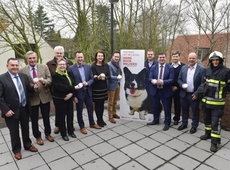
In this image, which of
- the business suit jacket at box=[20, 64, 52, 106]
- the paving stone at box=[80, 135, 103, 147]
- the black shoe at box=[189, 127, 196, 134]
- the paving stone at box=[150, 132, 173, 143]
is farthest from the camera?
the black shoe at box=[189, 127, 196, 134]

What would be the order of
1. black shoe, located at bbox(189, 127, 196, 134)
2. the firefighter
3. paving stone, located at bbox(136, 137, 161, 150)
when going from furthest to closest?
black shoe, located at bbox(189, 127, 196, 134) < paving stone, located at bbox(136, 137, 161, 150) < the firefighter

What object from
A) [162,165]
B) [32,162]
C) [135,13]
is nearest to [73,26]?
[135,13]

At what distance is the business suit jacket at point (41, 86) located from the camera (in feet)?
10.0

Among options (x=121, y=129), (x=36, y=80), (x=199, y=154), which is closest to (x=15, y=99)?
(x=36, y=80)

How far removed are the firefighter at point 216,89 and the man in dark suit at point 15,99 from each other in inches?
118

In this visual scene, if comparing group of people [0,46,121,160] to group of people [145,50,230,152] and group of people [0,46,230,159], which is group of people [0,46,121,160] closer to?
group of people [0,46,230,159]

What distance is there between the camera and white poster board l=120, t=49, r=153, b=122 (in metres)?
4.17

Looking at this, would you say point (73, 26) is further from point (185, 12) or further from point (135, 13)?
point (185, 12)

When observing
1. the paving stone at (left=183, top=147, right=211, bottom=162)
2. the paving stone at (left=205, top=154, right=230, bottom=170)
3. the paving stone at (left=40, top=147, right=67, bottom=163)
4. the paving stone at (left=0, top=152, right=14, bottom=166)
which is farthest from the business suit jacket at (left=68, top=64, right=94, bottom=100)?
the paving stone at (left=205, top=154, right=230, bottom=170)

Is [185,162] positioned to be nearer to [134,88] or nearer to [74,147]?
[74,147]

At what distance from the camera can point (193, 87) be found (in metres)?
3.51

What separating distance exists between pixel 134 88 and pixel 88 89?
47.2 inches

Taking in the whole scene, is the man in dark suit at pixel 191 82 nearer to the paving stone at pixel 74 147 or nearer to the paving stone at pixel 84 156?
the paving stone at pixel 84 156

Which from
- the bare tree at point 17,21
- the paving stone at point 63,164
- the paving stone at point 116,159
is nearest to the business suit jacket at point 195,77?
the paving stone at point 116,159
